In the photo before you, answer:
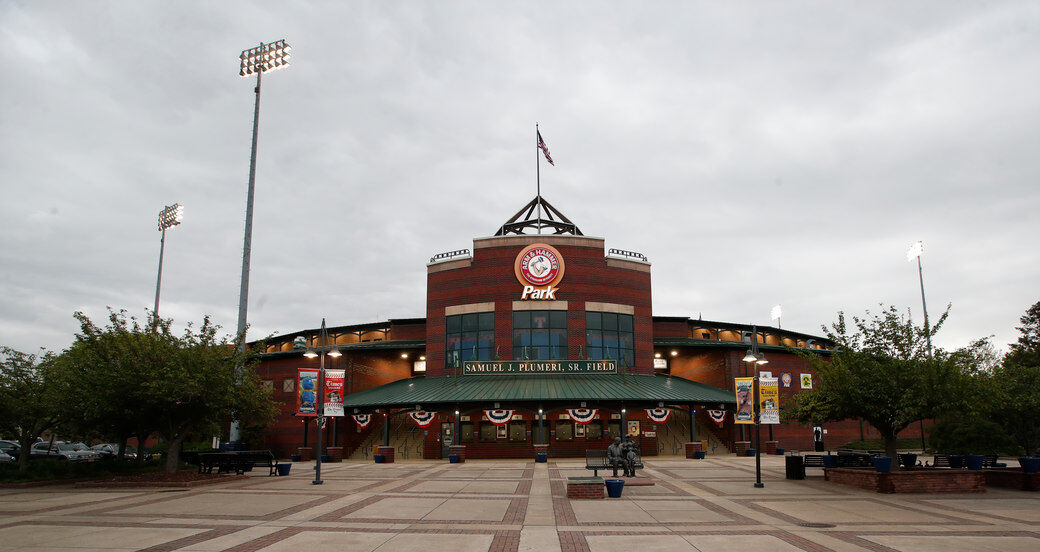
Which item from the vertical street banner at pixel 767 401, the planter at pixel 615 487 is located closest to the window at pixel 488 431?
the vertical street banner at pixel 767 401

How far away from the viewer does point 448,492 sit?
74.4ft

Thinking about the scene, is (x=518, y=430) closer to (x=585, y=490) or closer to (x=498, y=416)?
(x=498, y=416)

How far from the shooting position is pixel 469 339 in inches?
1855

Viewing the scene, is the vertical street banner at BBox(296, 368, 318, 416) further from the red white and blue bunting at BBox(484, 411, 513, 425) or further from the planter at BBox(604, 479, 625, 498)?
the planter at BBox(604, 479, 625, 498)

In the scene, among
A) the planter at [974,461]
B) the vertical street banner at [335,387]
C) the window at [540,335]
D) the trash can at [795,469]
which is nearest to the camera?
the planter at [974,461]

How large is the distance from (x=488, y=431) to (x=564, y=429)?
5198 millimetres

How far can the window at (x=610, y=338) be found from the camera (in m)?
46.8

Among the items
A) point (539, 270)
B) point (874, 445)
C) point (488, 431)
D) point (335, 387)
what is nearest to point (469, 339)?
point (488, 431)

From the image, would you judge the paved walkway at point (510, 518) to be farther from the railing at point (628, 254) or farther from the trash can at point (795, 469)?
the railing at point (628, 254)

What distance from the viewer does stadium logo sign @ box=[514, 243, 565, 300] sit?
46.9m

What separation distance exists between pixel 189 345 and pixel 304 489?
9.13 meters

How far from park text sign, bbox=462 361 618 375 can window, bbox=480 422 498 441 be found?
3673mm

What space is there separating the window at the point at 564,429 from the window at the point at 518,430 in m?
2.26

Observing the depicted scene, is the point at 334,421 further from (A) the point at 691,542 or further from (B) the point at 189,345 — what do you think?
(A) the point at 691,542
